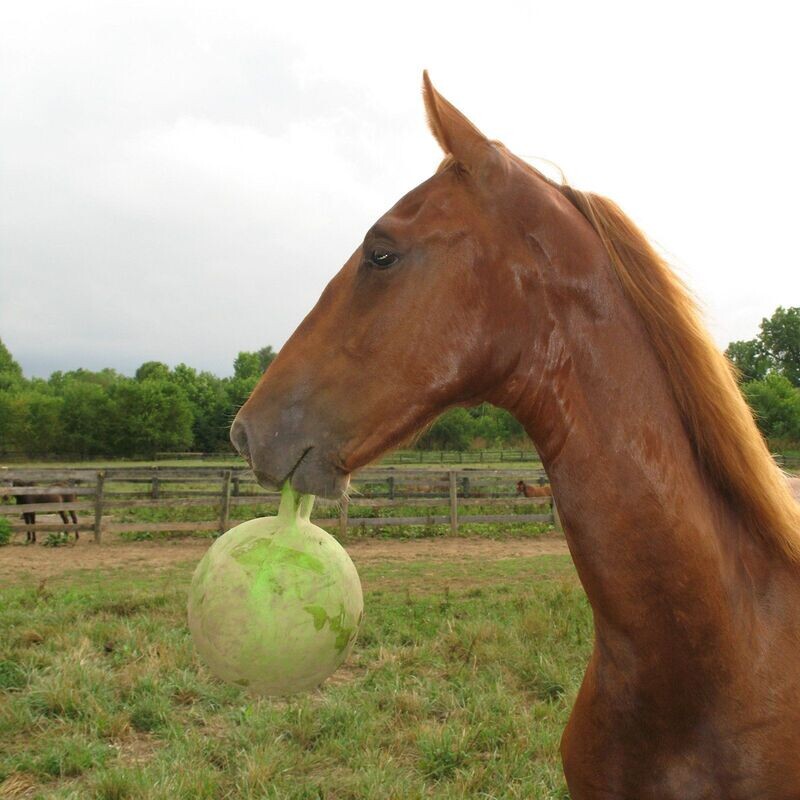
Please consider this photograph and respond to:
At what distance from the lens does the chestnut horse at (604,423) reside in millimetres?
1619

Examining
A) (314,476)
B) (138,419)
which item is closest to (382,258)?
(314,476)

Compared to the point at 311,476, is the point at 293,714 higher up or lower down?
lower down

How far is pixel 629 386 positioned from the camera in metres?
1.70

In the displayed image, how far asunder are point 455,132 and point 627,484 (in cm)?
101

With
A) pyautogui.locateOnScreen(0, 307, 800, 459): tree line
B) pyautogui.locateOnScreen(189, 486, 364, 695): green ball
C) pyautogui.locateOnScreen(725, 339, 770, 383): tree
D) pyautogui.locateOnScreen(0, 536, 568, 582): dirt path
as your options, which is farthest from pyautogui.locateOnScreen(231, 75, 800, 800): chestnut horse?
pyautogui.locateOnScreen(725, 339, 770, 383): tree

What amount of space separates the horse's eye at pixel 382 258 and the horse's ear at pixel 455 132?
1.05 feet

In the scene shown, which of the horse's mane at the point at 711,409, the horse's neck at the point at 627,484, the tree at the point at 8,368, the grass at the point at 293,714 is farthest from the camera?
the tree at the point at 8,368

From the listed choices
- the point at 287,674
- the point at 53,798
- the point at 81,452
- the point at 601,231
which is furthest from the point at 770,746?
the point at 81,452

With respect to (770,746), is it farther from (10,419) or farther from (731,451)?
(10,419)

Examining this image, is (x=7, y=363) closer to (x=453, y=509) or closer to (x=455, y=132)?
(x=453, y=509)

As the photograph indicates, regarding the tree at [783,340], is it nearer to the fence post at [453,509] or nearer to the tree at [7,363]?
the fence post at [453,509]

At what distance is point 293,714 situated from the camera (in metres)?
4.54

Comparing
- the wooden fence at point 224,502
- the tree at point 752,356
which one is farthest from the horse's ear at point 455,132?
the tree at point 752,356

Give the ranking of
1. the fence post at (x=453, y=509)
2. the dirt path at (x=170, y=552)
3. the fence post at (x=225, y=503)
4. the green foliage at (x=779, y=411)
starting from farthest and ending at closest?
the green foliage at (x=779, y=411) → the fence post at (x=453, y=509) → the fence post at (x=225, y=503) → the dirt path at (x=170, y=552)
